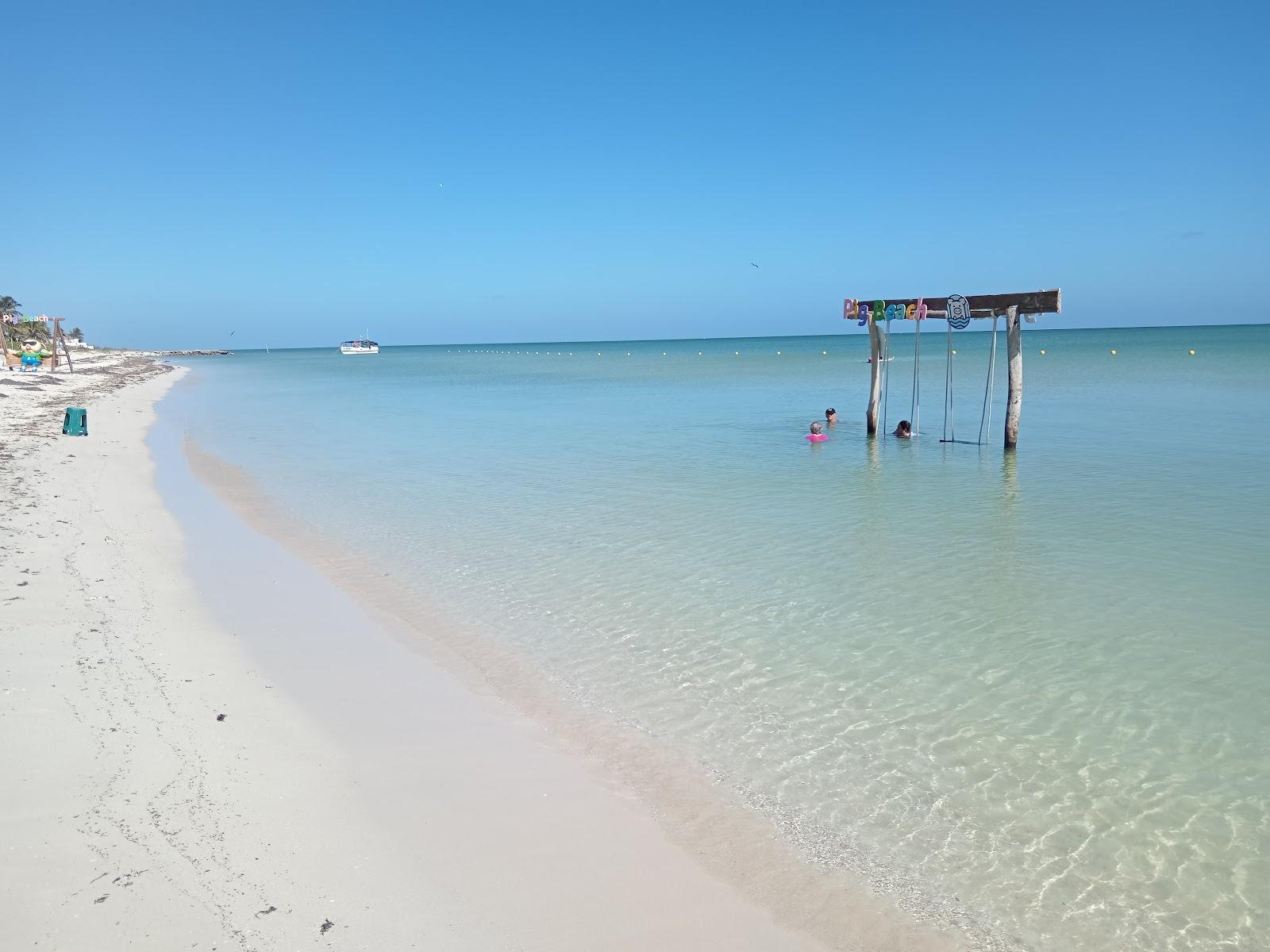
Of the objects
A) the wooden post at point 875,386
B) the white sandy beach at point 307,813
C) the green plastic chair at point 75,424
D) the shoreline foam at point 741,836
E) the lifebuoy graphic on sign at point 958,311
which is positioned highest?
the lifebuoy graphic on sign at point 958,311

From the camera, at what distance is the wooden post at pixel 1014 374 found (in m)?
15.7

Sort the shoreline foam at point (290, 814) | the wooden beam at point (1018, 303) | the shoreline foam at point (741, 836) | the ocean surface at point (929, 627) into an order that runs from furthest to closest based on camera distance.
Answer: the wooden beam at point (1018, 303) → the ocean surface at point (929, 627) → the shoreline foam at point (741, 836) → the shoreline foam at point (290, 814)

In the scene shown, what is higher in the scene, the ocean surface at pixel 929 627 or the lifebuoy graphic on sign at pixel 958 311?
the lifebuoy graphic on sign at pixel 958 311

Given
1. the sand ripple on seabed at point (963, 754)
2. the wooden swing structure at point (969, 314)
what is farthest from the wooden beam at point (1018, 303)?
the sand ripple on seabed at point (963, 754)

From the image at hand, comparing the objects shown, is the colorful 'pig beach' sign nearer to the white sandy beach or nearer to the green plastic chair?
the white sandy beach

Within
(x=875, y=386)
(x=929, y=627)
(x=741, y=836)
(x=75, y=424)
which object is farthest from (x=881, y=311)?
(x=75, y=424)

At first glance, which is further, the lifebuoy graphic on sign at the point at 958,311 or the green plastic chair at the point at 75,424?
the green plastic chair at the point at 75,424

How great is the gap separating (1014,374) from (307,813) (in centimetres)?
1636

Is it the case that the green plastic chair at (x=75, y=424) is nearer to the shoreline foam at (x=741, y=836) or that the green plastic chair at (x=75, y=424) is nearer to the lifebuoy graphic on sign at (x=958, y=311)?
the shoreline foam at (x=741, y=836)

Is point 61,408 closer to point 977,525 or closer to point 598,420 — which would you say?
point 598,420

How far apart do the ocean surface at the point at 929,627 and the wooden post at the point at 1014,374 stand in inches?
30.9

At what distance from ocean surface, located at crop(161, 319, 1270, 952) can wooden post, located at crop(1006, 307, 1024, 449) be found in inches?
30.9

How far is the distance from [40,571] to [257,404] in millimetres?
29636

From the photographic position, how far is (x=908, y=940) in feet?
11.4
